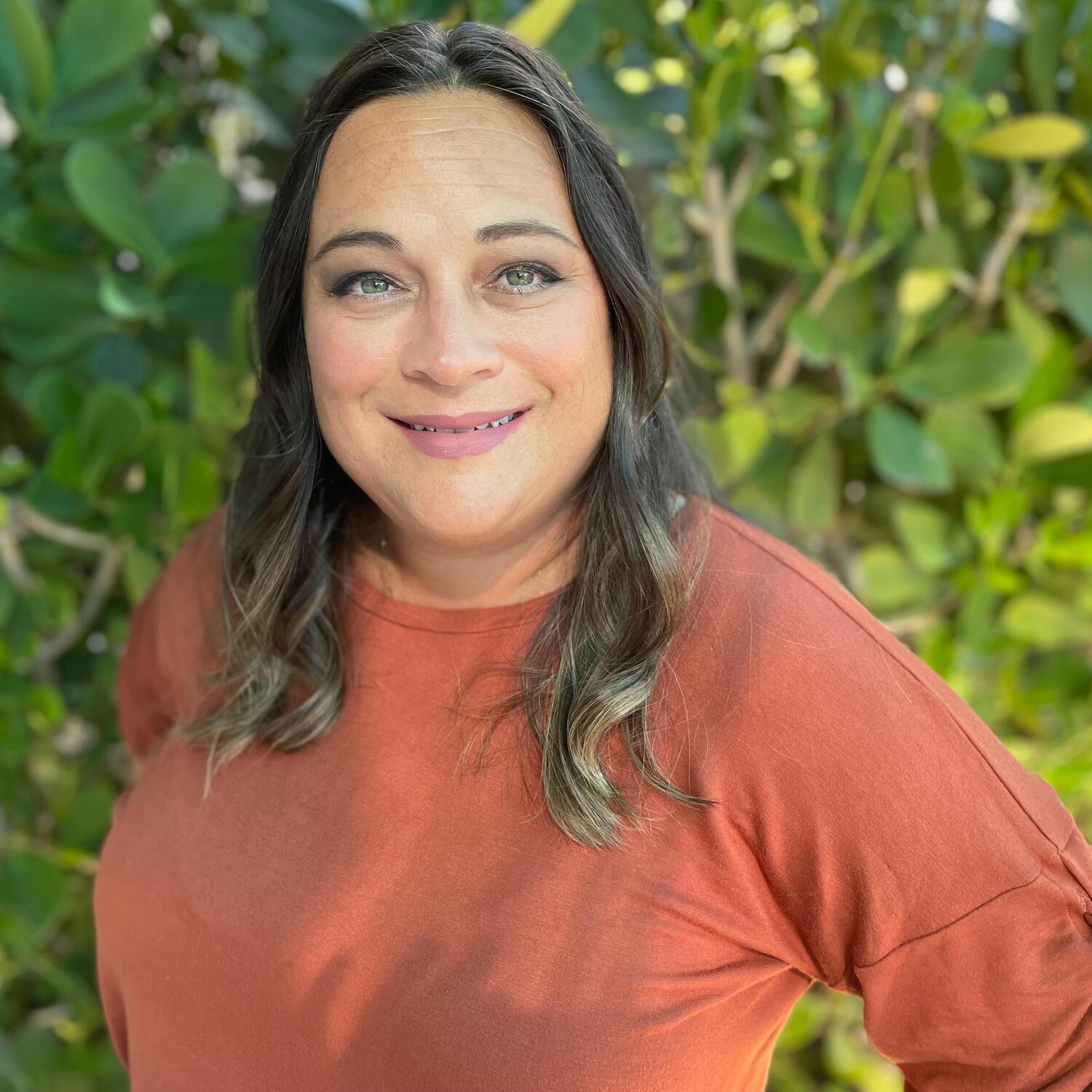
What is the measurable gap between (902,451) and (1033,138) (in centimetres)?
31

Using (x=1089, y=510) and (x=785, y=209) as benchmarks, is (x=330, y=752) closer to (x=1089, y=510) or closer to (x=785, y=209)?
(x=785, y=209)

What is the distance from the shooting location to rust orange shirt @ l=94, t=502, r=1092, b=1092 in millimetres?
685

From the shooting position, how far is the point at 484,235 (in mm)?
710

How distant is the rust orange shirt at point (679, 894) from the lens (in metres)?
0.69

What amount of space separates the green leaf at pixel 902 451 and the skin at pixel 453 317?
0.44 meters

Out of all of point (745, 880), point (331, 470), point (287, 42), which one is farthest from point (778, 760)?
point (287, 42)

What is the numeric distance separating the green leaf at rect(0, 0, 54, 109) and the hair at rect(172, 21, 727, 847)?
0.37 m

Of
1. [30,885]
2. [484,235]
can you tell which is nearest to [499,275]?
[484,235]

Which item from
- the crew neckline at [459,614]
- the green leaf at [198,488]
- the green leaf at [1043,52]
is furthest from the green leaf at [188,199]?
the green leaf at [1043,52]

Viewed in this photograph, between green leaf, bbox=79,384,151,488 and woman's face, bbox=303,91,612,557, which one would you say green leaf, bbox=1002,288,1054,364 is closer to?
woman's face, bbox=303,91,612,557

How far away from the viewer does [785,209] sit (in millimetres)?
1146

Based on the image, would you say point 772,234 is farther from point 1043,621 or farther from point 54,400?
point 54,400

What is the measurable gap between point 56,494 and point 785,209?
774mm

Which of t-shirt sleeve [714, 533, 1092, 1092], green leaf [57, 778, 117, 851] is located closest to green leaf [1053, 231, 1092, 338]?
t-shirt sleeve [714, 533, 1092, 1092]
